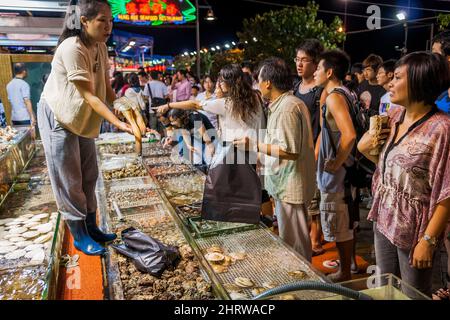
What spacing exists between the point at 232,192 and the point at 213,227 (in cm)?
30

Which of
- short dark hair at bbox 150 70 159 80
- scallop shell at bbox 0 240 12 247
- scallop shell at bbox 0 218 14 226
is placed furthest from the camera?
short dark hair at bbox 150 70 159 80

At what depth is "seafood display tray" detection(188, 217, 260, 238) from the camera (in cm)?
243

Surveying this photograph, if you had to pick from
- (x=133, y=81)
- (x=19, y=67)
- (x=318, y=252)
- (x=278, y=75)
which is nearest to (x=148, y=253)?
(x=278, y=75)

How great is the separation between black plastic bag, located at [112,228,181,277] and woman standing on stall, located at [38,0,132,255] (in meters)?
0.17

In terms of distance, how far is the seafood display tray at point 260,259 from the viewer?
192 cm

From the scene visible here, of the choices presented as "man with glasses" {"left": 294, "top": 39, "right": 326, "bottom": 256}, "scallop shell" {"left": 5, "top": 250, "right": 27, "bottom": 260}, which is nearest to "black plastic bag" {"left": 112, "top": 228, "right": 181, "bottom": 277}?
"scallop shell" {"left": 5, "top": 250, "right": 27, "bottom": 260}

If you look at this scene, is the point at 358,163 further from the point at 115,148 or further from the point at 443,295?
the point at 115,148

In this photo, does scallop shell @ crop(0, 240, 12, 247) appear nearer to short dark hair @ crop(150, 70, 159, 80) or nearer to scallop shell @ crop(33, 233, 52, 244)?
scallop shell @ crop(33, 233, 52, 244)

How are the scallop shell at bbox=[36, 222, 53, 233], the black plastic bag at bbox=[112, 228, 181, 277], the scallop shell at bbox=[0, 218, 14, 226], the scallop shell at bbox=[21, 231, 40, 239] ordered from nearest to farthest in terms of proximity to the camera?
the black plastic bag at bbox=[112, 228, 181, 277] → the scallop shell at bbox=[21, 231, 40, 239] → the scallop shell at bbox=[36, 222, 53, 233] → the scallop shell at bbox=[0, 218, 14, 226]

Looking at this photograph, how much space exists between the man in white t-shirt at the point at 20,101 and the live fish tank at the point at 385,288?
7.01 meters

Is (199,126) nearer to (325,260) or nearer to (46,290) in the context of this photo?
(325,260)

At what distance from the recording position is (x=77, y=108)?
193 cm

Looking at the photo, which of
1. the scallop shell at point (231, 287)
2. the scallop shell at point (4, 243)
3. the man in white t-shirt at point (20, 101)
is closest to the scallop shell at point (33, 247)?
the scallop shell at point (4, 243)
